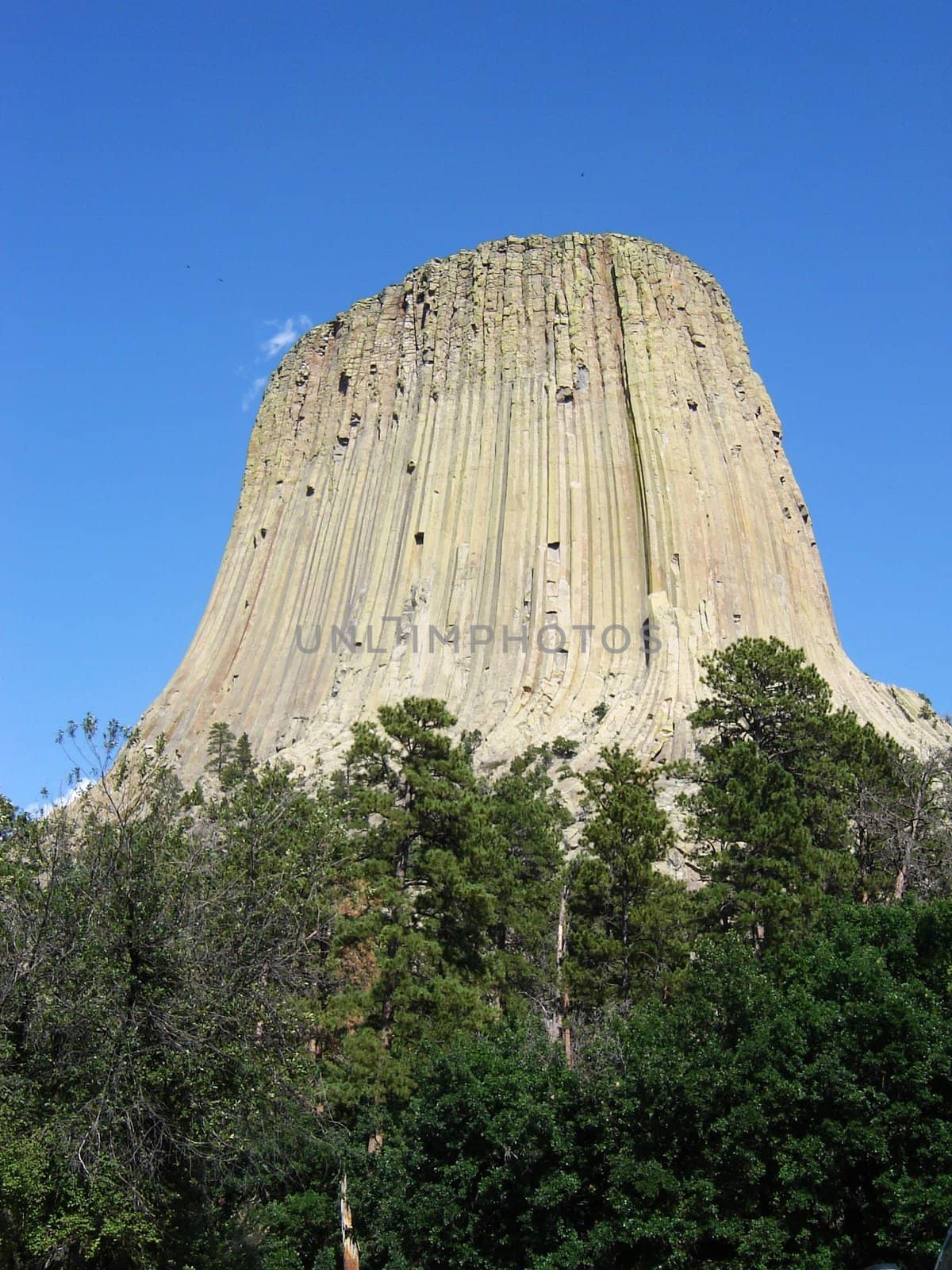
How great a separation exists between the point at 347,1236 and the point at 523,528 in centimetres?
3800

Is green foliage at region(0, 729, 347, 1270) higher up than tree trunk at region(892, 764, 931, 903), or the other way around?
tree trunk at region(892, 764, 931, 903)

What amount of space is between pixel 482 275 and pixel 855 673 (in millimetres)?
25021

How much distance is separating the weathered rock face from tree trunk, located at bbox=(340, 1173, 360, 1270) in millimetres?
26503

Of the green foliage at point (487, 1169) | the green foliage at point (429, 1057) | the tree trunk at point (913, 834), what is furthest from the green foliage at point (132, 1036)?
the tree trunk at point (913, 834)

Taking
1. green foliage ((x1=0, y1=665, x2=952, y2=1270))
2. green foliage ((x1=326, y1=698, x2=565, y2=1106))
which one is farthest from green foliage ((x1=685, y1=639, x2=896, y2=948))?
green foliage ((x1=326, y1=698, x2=565, y2=1106))

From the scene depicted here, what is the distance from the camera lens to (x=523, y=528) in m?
54.7

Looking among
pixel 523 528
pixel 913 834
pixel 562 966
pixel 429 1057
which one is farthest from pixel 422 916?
pixel 523 528

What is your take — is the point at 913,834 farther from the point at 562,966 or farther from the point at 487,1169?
the point at 487,1169

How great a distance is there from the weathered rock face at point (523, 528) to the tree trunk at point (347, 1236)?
26503 mm

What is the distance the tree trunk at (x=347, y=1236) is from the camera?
1905 cm

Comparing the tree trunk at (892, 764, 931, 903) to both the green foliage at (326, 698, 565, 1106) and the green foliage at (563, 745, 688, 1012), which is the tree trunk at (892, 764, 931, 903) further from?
the green foliage at (326, 698, 565, 1106)

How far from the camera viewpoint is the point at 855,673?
174 ft

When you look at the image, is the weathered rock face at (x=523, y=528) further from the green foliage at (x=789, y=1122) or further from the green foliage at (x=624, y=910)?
the green foliage at (x=789, y=1122)

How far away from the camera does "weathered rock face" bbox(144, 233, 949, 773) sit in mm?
50812
